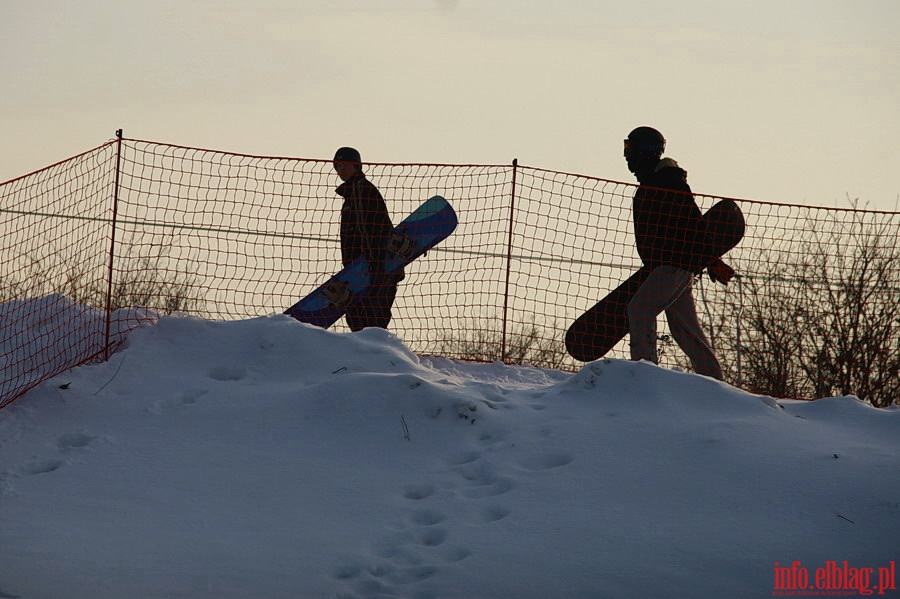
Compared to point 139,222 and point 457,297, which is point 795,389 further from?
point 139,222

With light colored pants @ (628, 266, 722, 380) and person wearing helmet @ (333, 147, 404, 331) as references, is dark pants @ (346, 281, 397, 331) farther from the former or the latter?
light colored pants @ (628, 266, 722, 380)

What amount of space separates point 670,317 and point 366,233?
253 centimetres

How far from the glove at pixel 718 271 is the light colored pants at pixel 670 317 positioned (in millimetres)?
152

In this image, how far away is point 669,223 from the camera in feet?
23.7

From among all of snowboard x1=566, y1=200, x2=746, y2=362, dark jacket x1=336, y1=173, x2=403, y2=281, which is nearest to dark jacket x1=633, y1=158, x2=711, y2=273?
snowboard x1=566, y1=200, x2=746, y2=362

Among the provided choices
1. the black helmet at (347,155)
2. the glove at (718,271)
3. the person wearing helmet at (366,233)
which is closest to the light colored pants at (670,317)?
the glove at (718,271)

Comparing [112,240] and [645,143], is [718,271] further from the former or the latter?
[112,240]

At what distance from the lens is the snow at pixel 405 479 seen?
176 inches

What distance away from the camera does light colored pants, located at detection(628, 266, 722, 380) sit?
7152mm

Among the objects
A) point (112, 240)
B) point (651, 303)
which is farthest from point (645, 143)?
point (112, 240)

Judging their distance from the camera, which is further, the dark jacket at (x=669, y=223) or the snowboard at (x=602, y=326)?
the snowboard at (x=602, y=326)

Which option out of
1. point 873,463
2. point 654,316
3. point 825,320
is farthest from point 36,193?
point 825,320

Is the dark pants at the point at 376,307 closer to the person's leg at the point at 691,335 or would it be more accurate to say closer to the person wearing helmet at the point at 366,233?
the person wearing helmet at the point at 366,233

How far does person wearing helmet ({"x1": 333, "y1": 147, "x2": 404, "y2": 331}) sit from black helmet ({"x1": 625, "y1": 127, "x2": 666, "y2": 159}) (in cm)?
206
